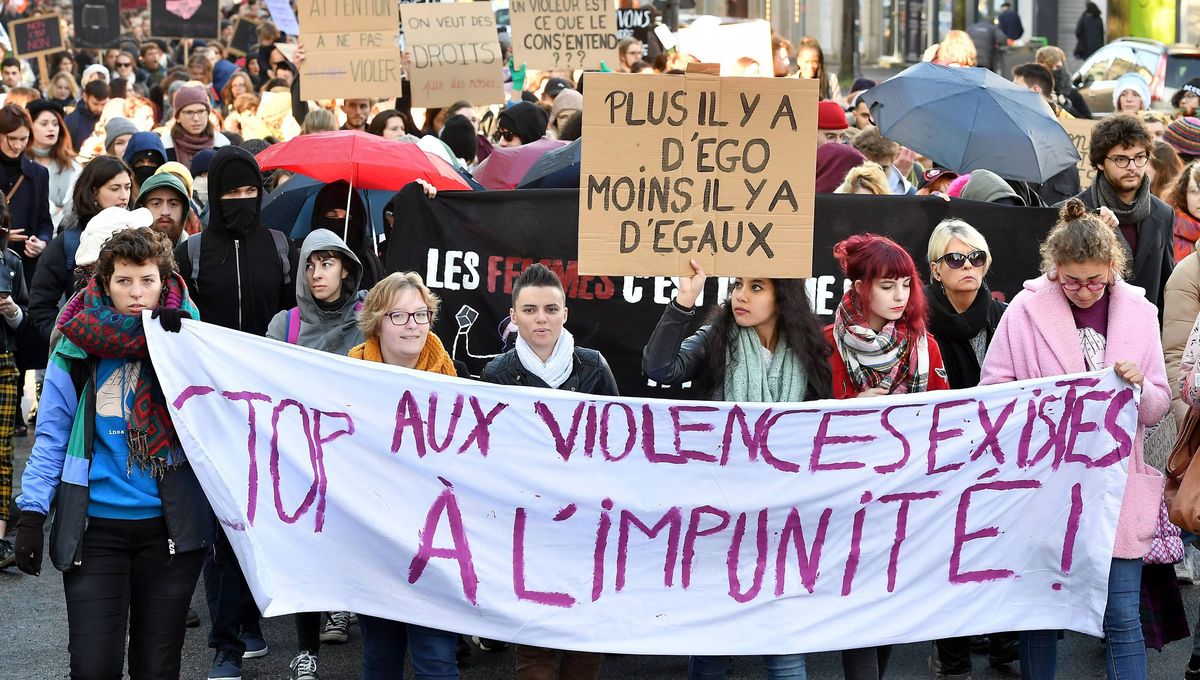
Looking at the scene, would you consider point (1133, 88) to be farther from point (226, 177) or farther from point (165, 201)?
point (226, 177)

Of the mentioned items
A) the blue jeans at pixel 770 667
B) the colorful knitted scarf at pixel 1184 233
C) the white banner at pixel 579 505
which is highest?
A: the colorful knitted scarf at pixel 1184 233

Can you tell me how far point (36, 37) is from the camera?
693 inches

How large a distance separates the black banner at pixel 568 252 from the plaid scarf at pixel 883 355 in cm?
154

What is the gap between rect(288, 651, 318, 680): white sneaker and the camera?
5660 millimetres

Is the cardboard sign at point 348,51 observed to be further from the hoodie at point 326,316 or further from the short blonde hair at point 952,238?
the short blonde hair at point 952,238

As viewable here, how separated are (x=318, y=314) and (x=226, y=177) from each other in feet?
2.33

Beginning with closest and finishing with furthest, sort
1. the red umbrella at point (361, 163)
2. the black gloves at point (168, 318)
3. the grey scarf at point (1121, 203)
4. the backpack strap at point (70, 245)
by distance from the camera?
the black gloves at point (168, 318) < the grey scarf at point (1121, 203) < the backpack strap at point (70, 245) < the red umbrella at point (361, 163)

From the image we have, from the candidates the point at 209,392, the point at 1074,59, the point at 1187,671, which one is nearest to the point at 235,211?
the point at 209,392

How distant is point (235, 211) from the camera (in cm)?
605

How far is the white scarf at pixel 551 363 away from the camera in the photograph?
5.07 meters

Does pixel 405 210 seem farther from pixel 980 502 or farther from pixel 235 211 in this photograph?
pixel 980 502

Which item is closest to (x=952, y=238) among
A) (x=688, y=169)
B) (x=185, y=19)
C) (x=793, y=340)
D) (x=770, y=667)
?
(x=793, y=340)

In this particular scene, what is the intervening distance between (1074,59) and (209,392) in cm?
3067

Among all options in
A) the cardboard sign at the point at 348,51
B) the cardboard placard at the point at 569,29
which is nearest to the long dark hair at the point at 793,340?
the cardboard sign at the point at 348,51
